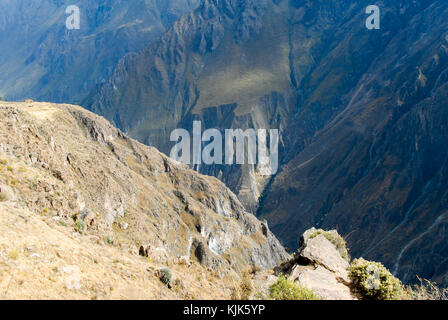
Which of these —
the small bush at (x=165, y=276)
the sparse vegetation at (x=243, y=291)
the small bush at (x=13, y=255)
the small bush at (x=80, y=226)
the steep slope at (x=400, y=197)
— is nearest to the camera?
the small bush at (x=13, y=255)

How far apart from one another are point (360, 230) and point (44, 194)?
153 metres

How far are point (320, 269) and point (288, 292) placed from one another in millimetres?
6478

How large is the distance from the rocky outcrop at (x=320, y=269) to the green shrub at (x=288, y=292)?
1.60m

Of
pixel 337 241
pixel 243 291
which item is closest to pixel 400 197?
pixel 337 241

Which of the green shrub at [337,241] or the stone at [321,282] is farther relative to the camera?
the green shrub at [337,241]

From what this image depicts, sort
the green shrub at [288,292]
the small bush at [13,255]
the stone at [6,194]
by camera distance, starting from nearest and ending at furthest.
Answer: the small bush at [13,255]
the green shrub at [288,292]
the stone at [6,194]

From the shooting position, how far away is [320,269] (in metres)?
24.0

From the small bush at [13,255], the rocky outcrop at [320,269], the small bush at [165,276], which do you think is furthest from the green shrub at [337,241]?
the small bush at [13,255]

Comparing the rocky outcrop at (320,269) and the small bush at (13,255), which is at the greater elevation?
the small bush at (13,255)

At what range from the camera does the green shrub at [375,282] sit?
2012cm

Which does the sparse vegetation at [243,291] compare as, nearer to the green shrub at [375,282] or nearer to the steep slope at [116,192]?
the green shrub at [375,282]
